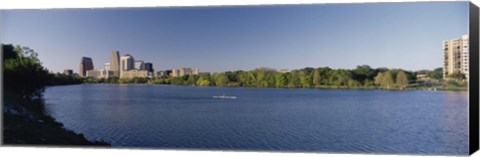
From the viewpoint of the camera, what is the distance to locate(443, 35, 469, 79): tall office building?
35.0 ft

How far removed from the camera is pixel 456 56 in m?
11.0

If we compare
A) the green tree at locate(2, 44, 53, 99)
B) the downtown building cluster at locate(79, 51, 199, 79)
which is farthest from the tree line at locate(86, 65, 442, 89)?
the green tree at locate(2, 44, 53, 99)

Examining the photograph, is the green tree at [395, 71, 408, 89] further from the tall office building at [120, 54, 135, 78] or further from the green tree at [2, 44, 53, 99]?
the green tree at [2, 44, 53, 99]

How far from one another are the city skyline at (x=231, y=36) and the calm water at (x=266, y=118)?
0.68 meters

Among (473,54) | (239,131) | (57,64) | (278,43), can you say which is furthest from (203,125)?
(473,54)

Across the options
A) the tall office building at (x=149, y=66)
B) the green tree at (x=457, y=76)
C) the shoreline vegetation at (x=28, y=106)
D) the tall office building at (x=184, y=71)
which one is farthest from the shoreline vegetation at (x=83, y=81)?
the green tree at (x=457, y=76)

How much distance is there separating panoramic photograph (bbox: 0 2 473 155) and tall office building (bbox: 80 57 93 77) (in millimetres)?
37

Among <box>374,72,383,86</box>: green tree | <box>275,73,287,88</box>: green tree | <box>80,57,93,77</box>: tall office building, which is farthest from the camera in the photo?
<box>80,57,93,77</box>: tall office building

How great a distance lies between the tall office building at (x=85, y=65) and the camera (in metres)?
13.5

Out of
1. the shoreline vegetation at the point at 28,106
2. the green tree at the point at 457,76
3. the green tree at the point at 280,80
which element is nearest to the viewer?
the green tree at the point at 457,76

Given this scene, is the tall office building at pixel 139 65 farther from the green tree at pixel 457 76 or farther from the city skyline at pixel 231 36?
the green tree at pixel 457 76

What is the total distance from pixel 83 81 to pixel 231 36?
2.83 metres

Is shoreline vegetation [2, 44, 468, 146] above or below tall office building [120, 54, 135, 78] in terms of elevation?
below

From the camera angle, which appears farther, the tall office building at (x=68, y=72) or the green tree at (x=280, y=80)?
the tall office building at (x=68, y=72)
